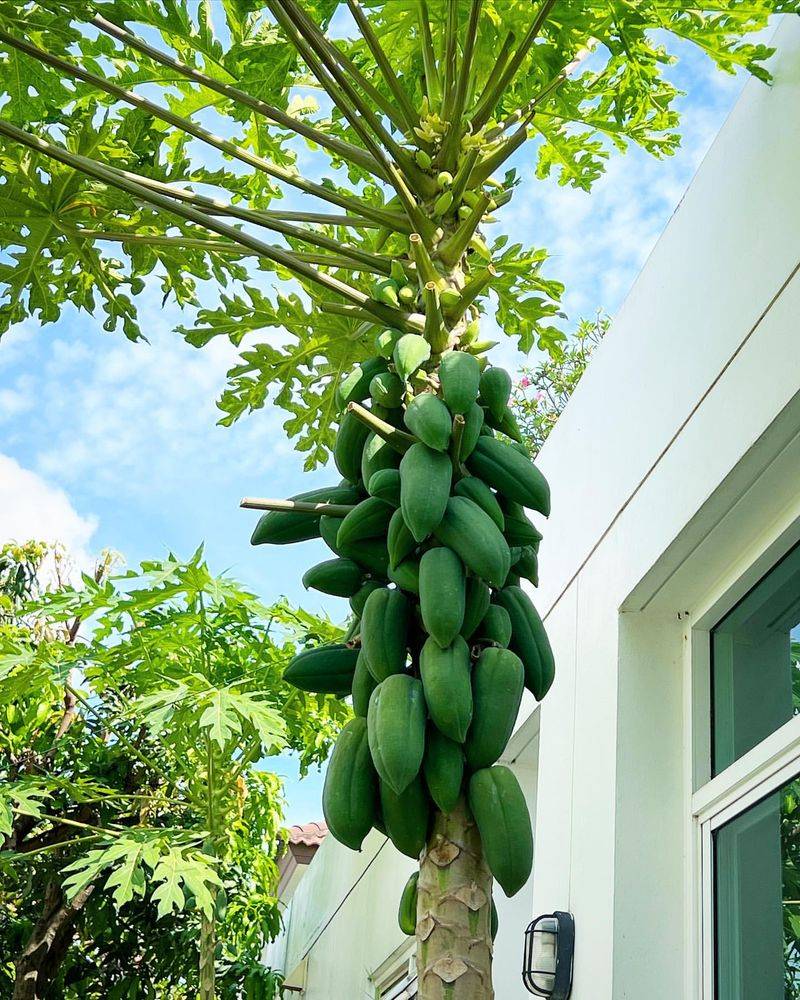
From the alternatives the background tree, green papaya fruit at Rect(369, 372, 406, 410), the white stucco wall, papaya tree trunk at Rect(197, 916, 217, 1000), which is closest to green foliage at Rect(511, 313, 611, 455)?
the background tree

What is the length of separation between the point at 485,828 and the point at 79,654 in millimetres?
3052

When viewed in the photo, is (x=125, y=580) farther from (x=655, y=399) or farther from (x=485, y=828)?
(x=485, y=828)

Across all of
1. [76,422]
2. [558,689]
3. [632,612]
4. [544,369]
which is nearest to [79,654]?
[558,689]

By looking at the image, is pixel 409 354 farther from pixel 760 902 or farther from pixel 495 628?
pixel 760 902

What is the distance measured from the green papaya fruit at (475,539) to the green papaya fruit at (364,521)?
5.2 inches

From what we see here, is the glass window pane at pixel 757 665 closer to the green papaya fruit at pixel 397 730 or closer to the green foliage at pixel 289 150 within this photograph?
the green foliage at pixel 289 150

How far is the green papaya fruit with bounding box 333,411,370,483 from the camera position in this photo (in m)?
1.88

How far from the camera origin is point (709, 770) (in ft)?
7.86

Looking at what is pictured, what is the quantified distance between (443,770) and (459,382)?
537mm

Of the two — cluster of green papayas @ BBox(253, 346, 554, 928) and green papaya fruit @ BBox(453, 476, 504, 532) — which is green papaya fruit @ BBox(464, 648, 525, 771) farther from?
green papaya fruit @ BBox(453, 476, 504, 532)

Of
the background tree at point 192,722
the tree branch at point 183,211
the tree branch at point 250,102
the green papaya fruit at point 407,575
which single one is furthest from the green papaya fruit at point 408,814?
the background tree at point 192,722

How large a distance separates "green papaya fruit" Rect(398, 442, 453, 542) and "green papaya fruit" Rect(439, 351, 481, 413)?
0.09 meters

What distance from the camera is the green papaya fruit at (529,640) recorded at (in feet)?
5.61

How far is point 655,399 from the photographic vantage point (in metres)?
2.68
